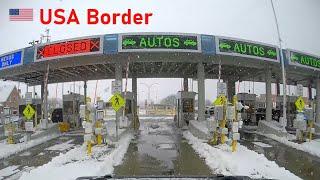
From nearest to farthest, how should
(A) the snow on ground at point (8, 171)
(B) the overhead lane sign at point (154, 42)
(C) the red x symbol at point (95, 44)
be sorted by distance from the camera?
(A) the snow on ground at point (8, 171) → (B) the overhead lane sign at point (154, 42) → (C) the red x symbol at point (95, 44)

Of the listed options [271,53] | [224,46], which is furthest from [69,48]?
[271,53]

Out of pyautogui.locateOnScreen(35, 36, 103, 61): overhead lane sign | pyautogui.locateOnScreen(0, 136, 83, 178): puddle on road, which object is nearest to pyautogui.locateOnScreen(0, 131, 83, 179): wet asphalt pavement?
pyautogui.locateOnScreen(0, 136, 83, 178): puddle on road

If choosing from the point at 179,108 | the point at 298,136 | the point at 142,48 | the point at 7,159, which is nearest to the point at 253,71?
the point at 179,108

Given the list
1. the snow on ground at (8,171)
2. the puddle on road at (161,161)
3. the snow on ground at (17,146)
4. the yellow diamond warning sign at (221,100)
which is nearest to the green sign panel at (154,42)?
the yellow diamond warning sign at (221,100)

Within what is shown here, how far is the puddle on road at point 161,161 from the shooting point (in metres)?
11.6

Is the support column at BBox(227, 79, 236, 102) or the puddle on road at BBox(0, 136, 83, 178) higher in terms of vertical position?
the support column at BBox(227, 79, 236, 102)

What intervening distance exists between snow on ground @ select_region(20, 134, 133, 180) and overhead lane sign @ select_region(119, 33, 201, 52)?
241 inches

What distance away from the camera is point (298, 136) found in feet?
67.6

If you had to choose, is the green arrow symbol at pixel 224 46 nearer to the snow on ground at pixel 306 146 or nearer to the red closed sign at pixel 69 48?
the snow on ground at pixel 306 146

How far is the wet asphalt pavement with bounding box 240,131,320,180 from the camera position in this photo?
11594mm

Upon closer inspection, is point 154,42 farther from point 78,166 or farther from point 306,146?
point 78,166

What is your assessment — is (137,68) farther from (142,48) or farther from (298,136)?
(298,136)

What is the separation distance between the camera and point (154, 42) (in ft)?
67.4

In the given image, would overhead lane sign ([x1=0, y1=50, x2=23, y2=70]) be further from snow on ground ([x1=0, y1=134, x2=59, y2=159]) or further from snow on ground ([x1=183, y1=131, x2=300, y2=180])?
snow on ground ([x1=183, y1=131, x2=300, y2=180])
